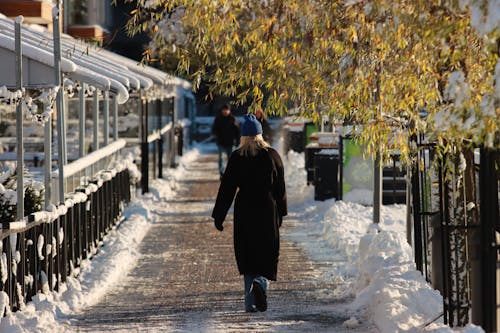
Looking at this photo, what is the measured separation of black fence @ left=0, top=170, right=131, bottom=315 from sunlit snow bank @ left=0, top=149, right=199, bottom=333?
4.0 inches

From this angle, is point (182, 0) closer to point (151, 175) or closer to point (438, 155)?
point (438, 155)

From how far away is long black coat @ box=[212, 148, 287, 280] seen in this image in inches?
423

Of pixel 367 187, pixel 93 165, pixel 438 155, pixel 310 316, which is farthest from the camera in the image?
pixel 367 187

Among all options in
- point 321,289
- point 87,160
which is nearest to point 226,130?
point 87,160

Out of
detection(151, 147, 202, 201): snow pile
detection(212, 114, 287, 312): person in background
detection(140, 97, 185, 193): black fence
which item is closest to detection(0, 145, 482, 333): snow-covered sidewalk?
detection(212, 114, 287, 312): person in background

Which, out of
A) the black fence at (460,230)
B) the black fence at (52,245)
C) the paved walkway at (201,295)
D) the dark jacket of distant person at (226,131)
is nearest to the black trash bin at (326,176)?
the paved walkway at (201,295)

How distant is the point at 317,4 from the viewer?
9.02 m

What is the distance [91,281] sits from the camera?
488 inches

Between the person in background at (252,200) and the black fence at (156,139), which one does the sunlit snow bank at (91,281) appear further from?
the black fence at (156,139)

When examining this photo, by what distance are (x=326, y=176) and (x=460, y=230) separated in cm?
1142

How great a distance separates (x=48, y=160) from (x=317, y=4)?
145 inches

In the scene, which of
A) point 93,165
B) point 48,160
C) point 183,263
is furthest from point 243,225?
point 93,165

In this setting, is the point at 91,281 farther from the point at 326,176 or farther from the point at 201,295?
the point at 326,176

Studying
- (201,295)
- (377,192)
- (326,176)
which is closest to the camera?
(201,295)
